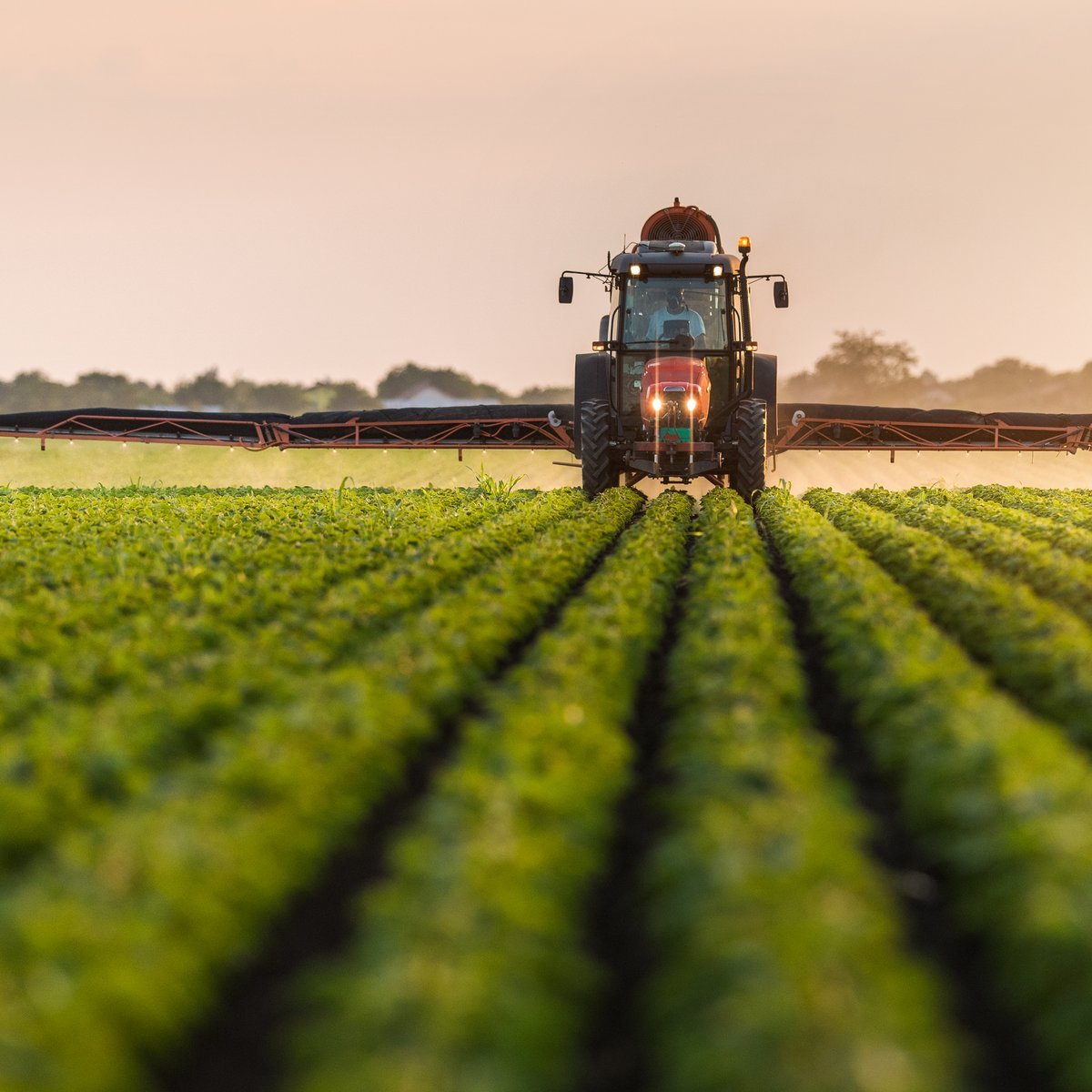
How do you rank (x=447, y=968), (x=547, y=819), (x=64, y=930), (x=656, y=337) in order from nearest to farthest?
(x=447, y=968), (x=64, y=930), (x=547, y=819), (x=656, y=337)

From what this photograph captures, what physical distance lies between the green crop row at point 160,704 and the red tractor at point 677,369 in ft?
30.6

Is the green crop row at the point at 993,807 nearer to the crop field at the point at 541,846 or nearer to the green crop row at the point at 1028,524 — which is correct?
the crop field at the point at 541,846

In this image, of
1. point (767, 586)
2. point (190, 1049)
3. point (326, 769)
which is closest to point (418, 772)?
point (326, 769)

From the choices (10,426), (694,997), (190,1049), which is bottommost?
(190,1049)

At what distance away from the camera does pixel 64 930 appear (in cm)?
324

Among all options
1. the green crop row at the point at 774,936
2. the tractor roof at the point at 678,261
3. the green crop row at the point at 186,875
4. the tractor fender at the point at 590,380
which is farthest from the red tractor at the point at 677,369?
the green crop row at the point at 774,936

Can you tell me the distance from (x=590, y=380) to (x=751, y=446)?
Result: 3.97 meters

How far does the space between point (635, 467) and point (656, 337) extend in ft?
7.03

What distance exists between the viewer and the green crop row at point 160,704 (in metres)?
4.46

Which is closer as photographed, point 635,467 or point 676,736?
point 676,736

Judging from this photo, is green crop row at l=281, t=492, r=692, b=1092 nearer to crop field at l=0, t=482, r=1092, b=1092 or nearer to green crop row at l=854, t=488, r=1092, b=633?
crop field at l=0, t=482, r=1092, b=1092

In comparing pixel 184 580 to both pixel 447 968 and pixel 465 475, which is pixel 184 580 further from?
pixel 465 475

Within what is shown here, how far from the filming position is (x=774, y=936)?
3.10m

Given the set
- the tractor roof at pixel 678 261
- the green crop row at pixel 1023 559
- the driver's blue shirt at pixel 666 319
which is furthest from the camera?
the driver's blue shirt at pixel 666 319
